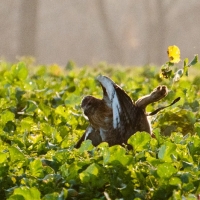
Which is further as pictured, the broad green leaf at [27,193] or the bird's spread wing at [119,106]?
the bird's spread wing at [119,106]

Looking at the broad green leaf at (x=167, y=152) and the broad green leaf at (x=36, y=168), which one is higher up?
the broad green leaf at (x=36, y=168)

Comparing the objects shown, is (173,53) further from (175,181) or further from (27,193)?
(27,193)

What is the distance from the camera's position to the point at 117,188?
2463 millimetres

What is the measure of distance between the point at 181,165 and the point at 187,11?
40936 millimetres

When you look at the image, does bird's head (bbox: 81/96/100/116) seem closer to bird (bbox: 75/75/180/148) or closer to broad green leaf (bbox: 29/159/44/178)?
bird (bbox: 75/75/180/148)

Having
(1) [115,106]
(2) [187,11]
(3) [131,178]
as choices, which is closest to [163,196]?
(3) [131,178]

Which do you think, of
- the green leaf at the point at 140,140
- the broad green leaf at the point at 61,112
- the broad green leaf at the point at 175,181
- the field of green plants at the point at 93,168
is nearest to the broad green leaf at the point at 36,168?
the field of green plants at the point at 93,168

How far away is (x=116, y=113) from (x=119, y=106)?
41 mm

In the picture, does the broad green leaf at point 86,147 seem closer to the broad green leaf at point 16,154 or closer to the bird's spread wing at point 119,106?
the broad green leaf at point 16,154

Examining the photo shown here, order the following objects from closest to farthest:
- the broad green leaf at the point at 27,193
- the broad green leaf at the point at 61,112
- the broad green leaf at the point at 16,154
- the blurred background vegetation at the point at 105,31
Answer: the broad green leaf at the point at 27,193
the broad green leaf at the point at 16,154
the broad green leaf at the point at 61,112
the blurred background vegetation at the point at 105,31

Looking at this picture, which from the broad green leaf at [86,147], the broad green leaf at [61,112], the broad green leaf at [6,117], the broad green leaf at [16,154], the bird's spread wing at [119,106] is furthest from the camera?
the broad green leaf at [61,112]

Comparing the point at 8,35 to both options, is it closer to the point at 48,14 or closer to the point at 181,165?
the point at 48,14

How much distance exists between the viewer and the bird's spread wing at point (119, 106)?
127 inches

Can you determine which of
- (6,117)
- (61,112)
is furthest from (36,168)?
(61,112)
